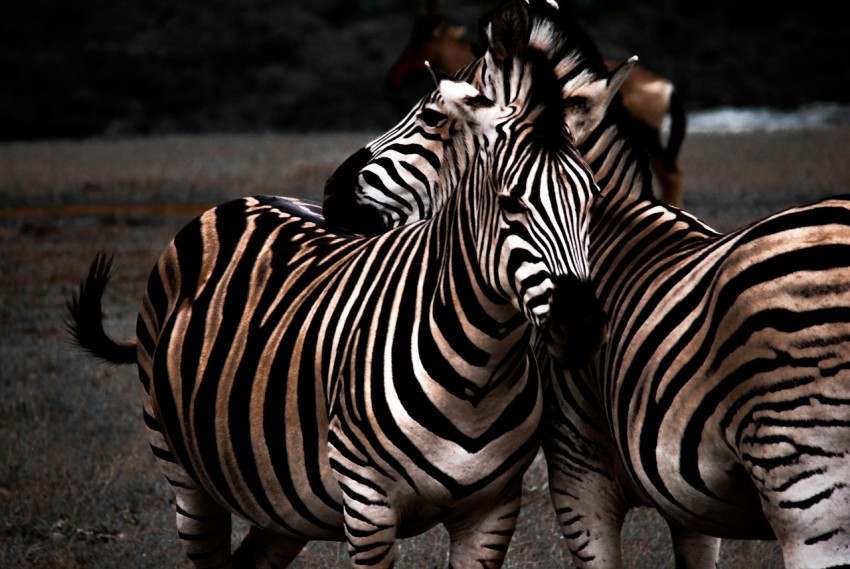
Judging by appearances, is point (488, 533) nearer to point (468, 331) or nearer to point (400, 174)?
point (468, 331)

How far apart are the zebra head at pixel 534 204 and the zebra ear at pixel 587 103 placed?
0.11ft

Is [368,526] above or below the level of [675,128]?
above

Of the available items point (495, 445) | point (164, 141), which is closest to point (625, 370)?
point (495, 445)

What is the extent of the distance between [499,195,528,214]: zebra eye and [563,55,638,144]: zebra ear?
34 cm

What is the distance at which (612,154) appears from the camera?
3.41m

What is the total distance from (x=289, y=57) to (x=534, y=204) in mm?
22170

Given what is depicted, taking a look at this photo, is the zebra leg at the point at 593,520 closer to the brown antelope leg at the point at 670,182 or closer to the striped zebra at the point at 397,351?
the striped zebra at the point at 397,351

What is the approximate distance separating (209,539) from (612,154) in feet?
6.01

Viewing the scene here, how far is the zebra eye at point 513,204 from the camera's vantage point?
2617 mm

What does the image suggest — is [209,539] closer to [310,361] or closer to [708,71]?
[310,361]

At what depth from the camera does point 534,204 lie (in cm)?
261

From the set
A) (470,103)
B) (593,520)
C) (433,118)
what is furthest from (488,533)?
(433,118)

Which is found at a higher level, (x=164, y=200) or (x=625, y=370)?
Answer: (x=625, y=370)

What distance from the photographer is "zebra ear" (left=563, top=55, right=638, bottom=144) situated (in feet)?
9.50
